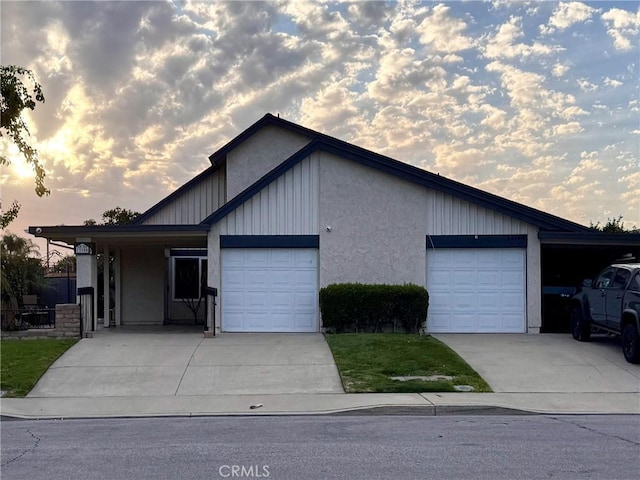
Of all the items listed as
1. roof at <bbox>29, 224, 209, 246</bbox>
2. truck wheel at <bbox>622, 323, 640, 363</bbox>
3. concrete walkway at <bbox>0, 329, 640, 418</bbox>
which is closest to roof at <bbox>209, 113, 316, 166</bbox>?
roof at <bbox>29, 224, 209, 246</bbox>

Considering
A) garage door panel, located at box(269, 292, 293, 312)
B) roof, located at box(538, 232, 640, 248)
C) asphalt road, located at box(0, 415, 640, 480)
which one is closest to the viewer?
asphalt road, located at box(0, 415, 640, 480)

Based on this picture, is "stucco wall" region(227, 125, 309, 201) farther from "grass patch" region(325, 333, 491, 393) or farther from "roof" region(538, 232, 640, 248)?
"roof" region(538, 232, 640, 248)

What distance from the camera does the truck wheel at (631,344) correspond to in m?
13.2

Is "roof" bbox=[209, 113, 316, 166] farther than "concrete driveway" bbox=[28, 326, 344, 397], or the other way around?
"roof" bbox=[209, 113, 316, 166]

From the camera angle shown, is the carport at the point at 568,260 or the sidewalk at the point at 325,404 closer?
the sidewalk at the point at 325,404

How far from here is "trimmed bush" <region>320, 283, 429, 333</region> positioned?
54.6 feet

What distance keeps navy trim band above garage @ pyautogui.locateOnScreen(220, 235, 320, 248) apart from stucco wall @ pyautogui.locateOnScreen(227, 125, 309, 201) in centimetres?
355

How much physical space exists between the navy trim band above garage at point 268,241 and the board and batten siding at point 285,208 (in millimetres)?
120

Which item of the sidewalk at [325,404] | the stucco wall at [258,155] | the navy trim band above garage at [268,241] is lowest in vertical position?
the sidewalk at [325,404]

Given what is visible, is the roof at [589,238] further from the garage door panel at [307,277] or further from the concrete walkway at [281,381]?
the garage door panel at [307,277]

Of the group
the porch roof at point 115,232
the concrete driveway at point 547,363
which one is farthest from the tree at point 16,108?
the concrete driveway at point 547,363

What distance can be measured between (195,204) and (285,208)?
5.69 metres

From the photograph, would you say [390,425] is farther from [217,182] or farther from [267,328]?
[217,182]

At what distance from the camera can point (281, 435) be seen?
27.5 ft
